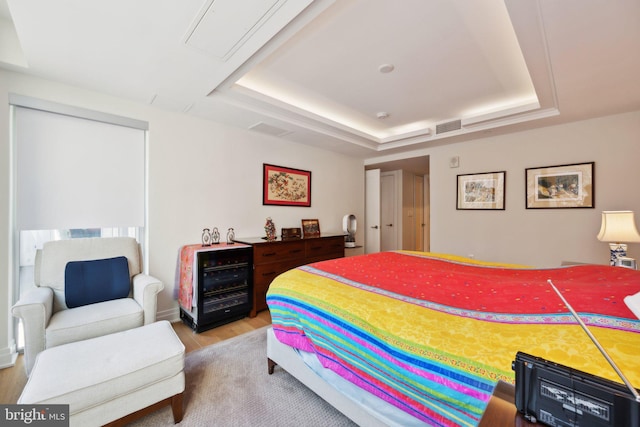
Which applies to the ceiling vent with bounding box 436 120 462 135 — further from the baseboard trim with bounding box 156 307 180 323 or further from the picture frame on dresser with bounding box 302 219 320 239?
the baseboard trim with bounding box 156 307 180 323

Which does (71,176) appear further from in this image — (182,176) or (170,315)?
(170,315)

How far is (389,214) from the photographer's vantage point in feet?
21.3

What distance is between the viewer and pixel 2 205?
2129 millimetres

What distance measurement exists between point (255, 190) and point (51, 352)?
259 cm

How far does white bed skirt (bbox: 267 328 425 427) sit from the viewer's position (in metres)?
1.22

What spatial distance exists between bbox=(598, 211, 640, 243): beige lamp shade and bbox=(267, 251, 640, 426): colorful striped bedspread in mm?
1165

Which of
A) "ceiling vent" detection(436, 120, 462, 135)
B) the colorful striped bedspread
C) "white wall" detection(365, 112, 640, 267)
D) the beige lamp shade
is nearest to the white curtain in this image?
the colorful striped bedspread

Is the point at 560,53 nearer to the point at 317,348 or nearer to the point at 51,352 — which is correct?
the point at 317,348

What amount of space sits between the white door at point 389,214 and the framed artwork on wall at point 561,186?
3009 mm

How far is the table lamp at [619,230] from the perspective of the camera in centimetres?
249

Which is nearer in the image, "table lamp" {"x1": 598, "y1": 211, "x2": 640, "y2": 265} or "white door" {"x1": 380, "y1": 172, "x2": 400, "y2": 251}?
"table lamp" {"x1": 598, "y1": 211, "x2": 640, "y2": 265}

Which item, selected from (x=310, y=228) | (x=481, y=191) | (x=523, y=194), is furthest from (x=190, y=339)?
(x=523, y=194)

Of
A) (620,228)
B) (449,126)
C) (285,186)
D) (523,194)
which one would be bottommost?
(620,228)

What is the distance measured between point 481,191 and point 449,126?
1139 mm
